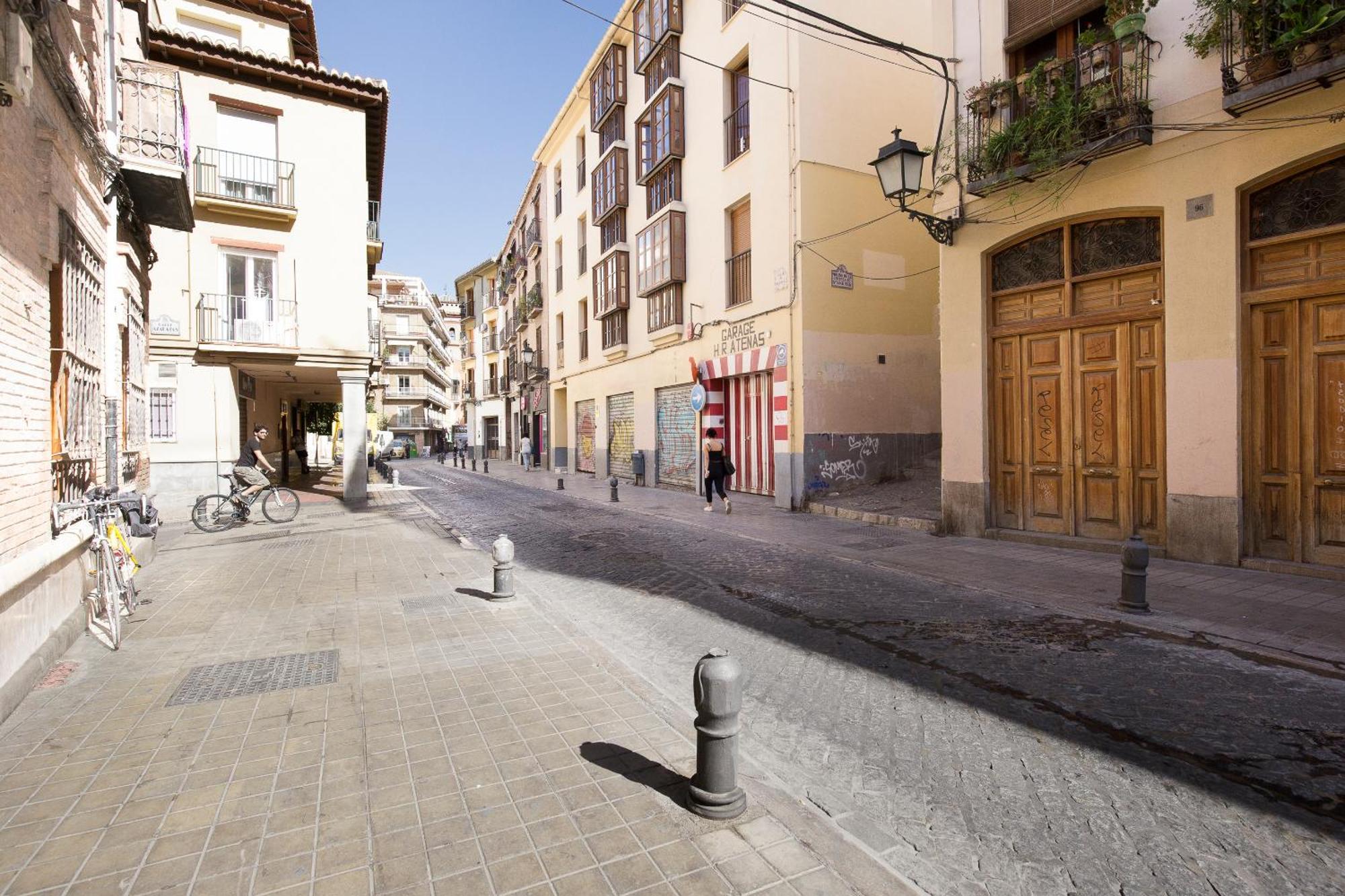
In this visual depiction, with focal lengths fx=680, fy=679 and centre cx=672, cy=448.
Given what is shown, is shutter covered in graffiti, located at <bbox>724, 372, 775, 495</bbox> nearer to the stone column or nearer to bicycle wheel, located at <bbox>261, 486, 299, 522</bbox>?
the stone column

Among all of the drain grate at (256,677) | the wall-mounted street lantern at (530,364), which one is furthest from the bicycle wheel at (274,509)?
the wall-mounted street lantern at (530,364)

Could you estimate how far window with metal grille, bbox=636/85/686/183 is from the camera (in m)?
18.2

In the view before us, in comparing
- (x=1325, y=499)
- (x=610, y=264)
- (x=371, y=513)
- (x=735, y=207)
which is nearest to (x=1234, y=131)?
(x=1325, y=499)

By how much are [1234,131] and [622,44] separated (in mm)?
19344

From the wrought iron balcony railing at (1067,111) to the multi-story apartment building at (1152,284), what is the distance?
25 millimetres

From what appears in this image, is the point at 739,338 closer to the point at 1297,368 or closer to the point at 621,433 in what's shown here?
the point at 621,433

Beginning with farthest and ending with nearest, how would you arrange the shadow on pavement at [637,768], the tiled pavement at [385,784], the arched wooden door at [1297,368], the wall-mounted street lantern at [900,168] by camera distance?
the wall-mounted street lantern at [900,168]
the arched wooden door at [1297,368]
the shadow on pavement at [637,768]
the tiled pavement at [385,784]

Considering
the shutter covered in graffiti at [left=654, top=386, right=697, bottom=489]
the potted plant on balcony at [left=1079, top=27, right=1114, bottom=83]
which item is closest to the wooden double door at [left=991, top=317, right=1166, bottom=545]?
the potted plant on balcony at [left=1079, top=27, right=1114, bottom=83]

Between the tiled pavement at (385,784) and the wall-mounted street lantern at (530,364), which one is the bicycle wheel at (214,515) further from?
the wall-mounted street lantern at (530,364)

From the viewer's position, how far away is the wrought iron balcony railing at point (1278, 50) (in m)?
6.20

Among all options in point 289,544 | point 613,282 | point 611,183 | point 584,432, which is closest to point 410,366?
point 584,432

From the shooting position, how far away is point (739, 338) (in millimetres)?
15766

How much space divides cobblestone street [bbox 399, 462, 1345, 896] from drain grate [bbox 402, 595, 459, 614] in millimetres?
925

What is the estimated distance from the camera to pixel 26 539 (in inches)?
182
